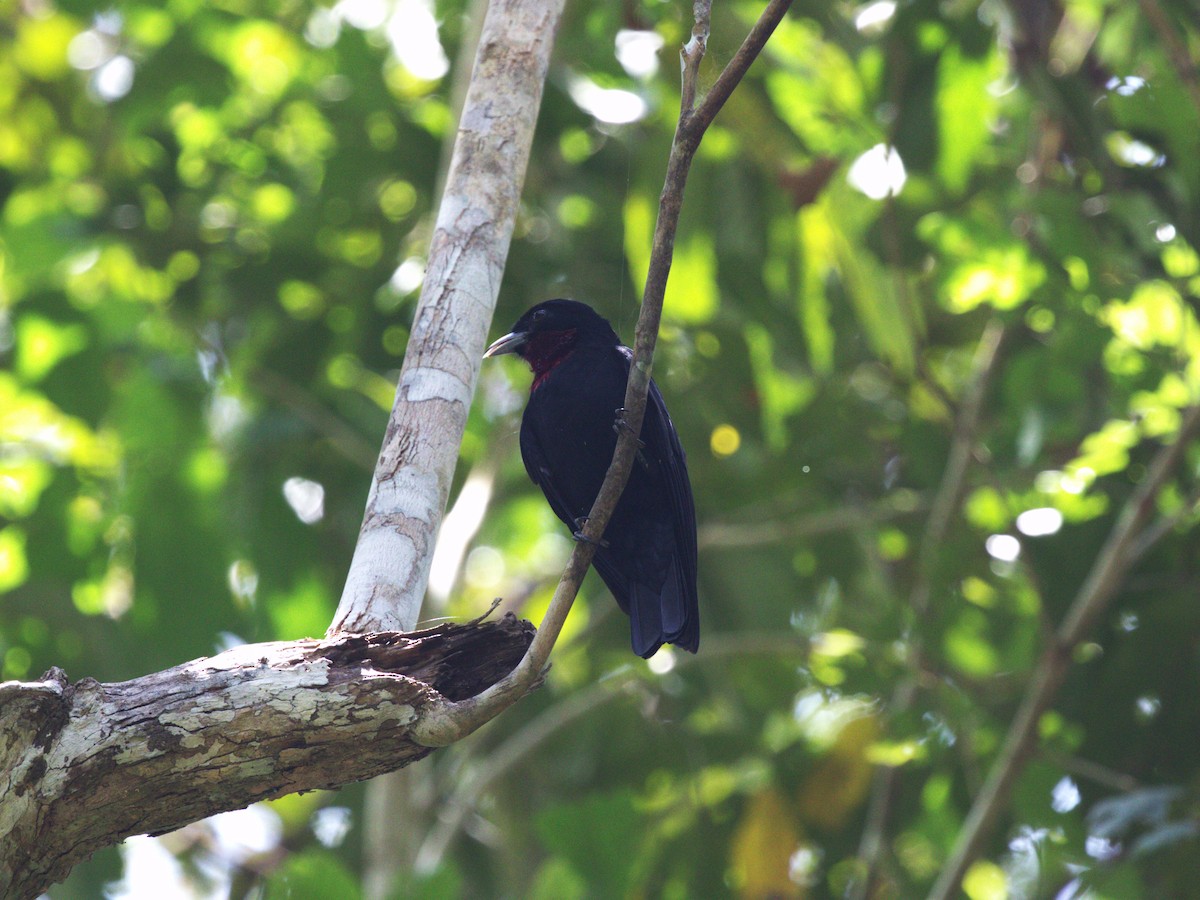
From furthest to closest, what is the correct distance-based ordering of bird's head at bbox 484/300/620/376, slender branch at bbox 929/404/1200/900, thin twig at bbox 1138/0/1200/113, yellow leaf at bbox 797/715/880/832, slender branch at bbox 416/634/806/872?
yellow leaf at bbox 797/715/880/832 → slender branch at bbox 416/634/806/872 → slender branch at bbox 929/404/1200/900 → thin twig at bbox 1138/0/1200/113 → bird's head at bbox 484/300/620/376

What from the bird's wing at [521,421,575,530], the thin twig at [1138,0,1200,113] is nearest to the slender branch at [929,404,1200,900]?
the thin twig at [1138,0,1200,113]

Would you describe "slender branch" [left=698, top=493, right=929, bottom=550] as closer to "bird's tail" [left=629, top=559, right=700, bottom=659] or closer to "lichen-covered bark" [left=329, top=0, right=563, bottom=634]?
"bird's tail" [left=629, top=559, right=700, bottom=659]

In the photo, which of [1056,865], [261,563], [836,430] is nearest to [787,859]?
[1056,865]

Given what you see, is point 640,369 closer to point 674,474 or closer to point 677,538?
point 674,474

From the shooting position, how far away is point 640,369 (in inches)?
96.0

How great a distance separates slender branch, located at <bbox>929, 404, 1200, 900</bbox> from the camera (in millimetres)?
4750

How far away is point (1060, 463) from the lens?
216 inches

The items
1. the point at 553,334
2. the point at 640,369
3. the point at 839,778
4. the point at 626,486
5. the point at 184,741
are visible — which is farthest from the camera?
the point at 839,778

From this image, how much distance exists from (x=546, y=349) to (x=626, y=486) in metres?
0.82

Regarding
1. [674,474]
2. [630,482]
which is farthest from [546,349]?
[674,474]

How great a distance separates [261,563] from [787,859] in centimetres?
272

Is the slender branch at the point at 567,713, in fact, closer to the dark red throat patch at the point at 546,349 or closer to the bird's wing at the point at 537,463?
the bird's wing at the point at 537,463

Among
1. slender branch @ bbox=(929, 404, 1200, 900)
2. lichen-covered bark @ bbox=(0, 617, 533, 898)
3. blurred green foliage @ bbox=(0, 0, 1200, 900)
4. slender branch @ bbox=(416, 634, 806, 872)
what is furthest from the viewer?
slender branch @ bbox=(416, 634, 806, 872)

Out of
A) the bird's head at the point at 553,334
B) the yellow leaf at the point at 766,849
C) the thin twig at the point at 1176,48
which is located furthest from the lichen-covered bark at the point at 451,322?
the yellow leaf at the point at 766,849
